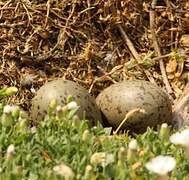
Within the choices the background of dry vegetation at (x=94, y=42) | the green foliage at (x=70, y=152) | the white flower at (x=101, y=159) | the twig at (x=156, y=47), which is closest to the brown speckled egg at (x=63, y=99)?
the background of dry vegetation at (x=94, y=42)

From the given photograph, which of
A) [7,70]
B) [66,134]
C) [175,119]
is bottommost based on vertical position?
[175,119]

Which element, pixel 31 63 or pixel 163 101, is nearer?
pixel 163 101

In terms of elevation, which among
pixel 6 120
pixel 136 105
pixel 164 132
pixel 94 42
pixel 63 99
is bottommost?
pixel 136 105

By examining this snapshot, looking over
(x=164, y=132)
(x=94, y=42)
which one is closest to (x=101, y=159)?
(x=164, y=132)

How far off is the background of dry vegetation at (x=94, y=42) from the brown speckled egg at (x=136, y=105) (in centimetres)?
51

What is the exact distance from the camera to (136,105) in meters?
4.60

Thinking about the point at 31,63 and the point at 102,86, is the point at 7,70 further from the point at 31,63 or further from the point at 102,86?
the point at 102,86

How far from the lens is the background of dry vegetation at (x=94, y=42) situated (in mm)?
5281

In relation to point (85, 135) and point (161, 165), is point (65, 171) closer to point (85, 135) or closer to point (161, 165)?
point (161, 165)

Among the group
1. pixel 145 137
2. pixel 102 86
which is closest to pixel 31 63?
pixel 102 86

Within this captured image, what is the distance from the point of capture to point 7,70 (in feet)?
17.2

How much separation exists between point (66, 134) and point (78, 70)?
8.81 feet

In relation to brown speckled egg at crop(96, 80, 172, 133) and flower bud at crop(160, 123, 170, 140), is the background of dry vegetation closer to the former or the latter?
brown speckled egg at crop(96, 80, 172, 133)

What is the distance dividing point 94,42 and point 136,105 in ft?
3.10
